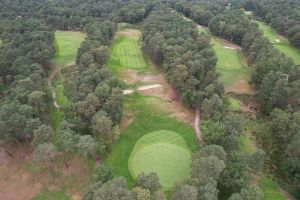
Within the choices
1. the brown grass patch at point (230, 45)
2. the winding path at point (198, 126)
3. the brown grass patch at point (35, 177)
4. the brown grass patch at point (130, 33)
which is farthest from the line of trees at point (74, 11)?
the brown grass patch at point (35, 177)

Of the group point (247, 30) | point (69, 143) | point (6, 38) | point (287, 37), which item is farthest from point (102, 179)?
point (287, 37)

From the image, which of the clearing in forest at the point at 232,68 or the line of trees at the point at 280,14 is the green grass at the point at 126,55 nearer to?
the clearing in forest at the point at 232,68

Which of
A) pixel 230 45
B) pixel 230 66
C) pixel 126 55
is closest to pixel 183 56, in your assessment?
pixel 230 66

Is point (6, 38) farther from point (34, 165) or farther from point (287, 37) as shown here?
point (287, 37)

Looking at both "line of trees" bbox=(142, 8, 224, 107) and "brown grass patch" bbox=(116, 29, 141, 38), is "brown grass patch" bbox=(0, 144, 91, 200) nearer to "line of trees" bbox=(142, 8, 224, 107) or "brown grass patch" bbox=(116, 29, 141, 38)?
"line of trees" bbox=(142, 8, 224, 107)

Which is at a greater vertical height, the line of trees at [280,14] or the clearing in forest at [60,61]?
the line of trees at [280,14]

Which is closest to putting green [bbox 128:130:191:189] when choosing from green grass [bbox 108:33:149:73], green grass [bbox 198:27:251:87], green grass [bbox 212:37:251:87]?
green grass [bbox 198:27:251:87]
